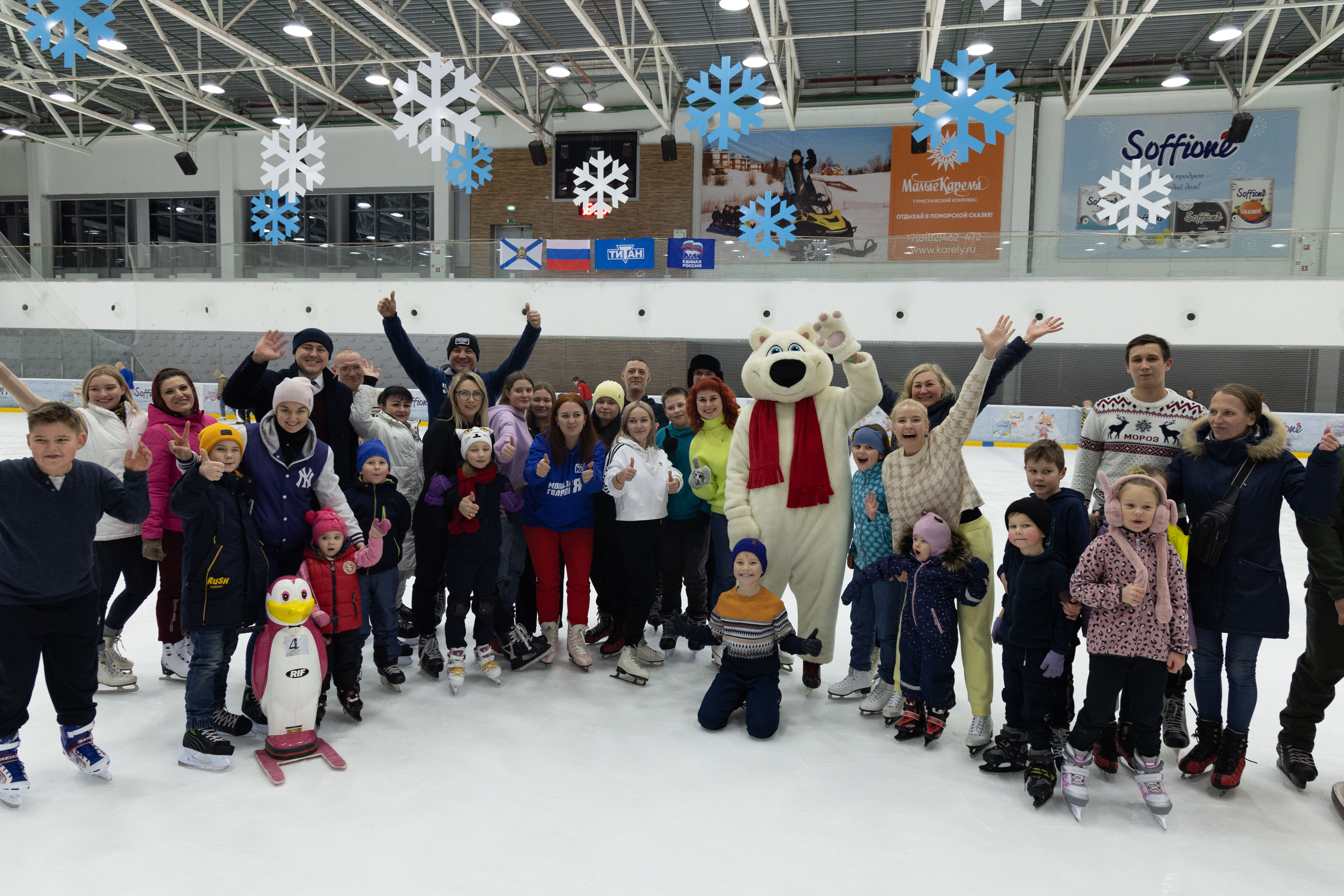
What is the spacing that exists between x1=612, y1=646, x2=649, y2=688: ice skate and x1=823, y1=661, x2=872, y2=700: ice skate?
925mm

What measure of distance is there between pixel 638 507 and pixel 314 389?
5.36 feet

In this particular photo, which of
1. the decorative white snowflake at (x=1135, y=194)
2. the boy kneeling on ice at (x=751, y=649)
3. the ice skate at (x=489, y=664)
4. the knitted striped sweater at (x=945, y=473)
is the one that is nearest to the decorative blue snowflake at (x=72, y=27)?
the ice skate at (x=489, y=664)

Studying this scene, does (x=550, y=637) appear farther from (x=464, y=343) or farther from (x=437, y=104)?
(x=437, y=104)

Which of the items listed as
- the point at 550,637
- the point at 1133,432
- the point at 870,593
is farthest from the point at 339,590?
the point at 1133,432

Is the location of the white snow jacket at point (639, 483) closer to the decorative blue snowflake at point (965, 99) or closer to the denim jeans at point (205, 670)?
the denim jeans at point (205, 670)

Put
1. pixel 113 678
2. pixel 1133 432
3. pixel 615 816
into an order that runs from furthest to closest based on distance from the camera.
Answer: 1. pixel 113 678
2. pixel 1133 432
3. pixel 615 816

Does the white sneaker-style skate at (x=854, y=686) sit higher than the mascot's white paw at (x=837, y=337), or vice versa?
the mascot's white paw at (x=837, y=337)

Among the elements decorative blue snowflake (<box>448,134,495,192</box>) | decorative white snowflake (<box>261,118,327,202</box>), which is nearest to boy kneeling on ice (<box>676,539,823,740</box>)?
decorative blue snowflake (<box>448,134,495,192</box>)

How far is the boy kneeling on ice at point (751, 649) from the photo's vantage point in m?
3.61

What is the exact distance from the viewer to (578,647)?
4.35m

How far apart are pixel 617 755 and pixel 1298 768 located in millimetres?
2645

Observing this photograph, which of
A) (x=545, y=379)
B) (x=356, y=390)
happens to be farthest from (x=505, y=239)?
(x=356, y=390)

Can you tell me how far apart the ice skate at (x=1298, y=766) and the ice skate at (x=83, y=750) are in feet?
14.7

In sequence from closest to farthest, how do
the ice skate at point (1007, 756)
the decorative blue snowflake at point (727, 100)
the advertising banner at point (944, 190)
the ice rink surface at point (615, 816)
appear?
the ice rink surface at point (615, 816) < the ice skate at point (1007, 756) < the decorative blue snowflake at point (727, 100) < the advertising banner at point (944, 190)
